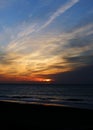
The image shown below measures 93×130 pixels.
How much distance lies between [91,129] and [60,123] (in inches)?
121

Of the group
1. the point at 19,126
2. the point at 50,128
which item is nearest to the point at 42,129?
the point at 50,128

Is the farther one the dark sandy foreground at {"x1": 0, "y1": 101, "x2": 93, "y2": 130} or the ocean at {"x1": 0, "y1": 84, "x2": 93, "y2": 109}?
the ocean at {"x1": 0, "y1": 84, "x2": 93, "y2": 109}

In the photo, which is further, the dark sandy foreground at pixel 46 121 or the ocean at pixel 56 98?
the ocean at pixel 56 98

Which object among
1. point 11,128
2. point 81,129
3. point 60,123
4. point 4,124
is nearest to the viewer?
point 81,129

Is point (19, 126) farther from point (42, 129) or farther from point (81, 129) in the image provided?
point (81, 129)

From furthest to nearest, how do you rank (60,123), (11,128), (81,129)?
(60,123) → (11,128) → (81,129)

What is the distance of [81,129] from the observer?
11.0m

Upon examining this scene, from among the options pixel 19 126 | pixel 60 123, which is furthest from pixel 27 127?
pixel 60 123

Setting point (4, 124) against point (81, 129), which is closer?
point (81, 129)

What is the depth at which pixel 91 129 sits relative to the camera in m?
11.1

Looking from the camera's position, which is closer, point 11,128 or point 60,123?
point 11,128

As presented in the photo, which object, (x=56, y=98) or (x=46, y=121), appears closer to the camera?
(x=46, y=121)

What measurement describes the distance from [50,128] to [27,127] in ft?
3.54

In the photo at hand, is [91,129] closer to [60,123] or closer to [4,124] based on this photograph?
[60,123]
